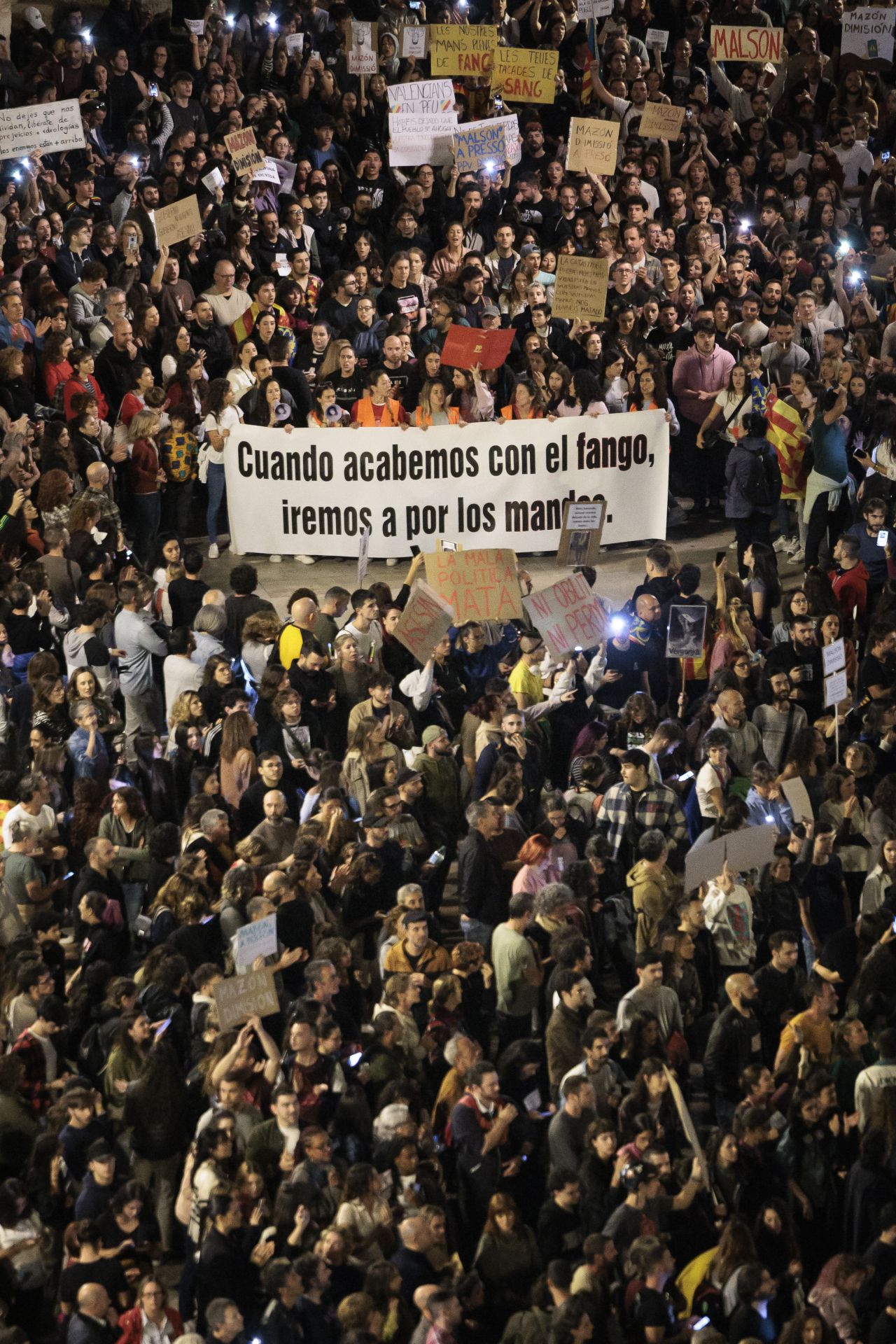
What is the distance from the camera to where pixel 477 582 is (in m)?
13.7

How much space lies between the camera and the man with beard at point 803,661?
13.2 meters

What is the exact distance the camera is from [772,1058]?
10.8 metres

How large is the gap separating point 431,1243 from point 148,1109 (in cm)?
157

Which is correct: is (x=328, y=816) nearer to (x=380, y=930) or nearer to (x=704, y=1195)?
(x=380, y=930)

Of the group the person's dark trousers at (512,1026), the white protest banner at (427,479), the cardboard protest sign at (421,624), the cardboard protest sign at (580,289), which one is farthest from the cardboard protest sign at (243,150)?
the person's dark trousers at (512,1026)

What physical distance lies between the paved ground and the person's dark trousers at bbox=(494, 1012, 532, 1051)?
5306mm

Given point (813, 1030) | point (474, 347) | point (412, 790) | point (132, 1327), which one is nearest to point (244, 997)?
point (132, 1327)

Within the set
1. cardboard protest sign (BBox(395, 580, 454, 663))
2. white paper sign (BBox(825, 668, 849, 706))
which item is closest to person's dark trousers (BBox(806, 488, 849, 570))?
white paper sign (BBox(825, 668, 849, 706))

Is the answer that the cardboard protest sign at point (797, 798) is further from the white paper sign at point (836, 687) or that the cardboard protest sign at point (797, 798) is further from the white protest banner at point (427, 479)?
the white protest banner at point (427, 479)

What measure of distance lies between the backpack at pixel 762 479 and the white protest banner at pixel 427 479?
2.97 feet

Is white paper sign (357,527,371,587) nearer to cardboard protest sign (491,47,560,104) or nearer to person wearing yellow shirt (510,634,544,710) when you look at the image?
person wearing yellow shirt (510,634,544,710)

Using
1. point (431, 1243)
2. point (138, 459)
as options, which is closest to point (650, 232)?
point (138, 459)

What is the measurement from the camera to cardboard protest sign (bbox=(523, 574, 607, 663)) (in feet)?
43.4

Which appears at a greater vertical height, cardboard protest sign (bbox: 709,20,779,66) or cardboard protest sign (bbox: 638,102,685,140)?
cardboard protest sign (bbox: 709,20,779,66)
